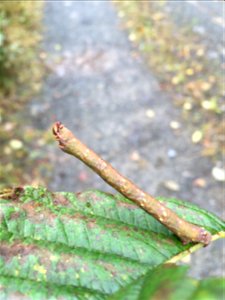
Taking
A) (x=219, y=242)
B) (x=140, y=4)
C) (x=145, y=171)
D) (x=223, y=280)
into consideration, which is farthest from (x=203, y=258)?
(x=140, y=4)

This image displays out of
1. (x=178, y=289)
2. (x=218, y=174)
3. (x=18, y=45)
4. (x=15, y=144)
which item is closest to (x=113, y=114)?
(x=15, y=144)

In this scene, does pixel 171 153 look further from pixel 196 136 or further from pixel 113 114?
pixel 113 114

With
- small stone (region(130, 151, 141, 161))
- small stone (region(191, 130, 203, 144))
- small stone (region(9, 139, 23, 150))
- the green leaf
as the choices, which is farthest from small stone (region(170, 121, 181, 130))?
the green leaf

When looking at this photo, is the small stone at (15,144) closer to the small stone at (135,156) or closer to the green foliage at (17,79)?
the green foliage at (17,79)

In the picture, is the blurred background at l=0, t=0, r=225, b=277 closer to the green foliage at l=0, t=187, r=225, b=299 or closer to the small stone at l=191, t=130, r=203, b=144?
the small stone at l=191, t=130, r=203, b=144

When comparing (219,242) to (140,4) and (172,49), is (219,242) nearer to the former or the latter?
(172,49)
